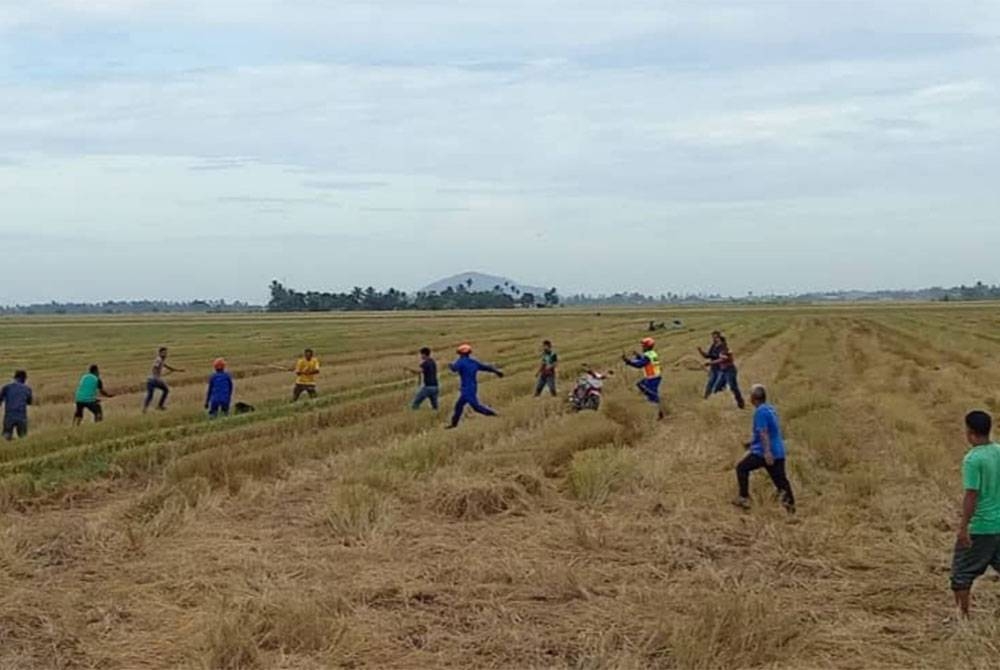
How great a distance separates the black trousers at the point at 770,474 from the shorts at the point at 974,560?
4193 millimetres

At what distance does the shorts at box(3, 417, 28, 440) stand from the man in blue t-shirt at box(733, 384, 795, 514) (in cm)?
1282

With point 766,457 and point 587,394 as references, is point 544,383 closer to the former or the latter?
point 587,394

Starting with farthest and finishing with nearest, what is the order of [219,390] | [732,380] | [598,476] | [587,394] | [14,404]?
[732,380] < [587,394] < [219,390] < [14,404] < [598,476]

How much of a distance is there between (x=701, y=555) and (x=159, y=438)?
12.1 meters

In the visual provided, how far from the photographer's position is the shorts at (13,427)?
66.5ft

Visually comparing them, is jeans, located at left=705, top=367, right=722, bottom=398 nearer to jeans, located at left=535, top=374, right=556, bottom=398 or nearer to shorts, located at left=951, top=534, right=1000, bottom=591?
jeans, located at left=535, top=374, right=556, bottom=398

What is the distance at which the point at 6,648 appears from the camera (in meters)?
8.38

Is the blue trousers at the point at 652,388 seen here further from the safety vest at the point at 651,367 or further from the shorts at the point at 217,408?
the shorts at the point at 217,408

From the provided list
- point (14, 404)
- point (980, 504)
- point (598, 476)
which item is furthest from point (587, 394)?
point (980, 504)

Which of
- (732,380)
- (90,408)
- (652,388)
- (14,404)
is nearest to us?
Result: (14,404)

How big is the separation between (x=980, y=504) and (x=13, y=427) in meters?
16.6

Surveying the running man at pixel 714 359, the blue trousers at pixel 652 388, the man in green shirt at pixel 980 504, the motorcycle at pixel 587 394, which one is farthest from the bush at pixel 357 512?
the running man at pixel 714 359

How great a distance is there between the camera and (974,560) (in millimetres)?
8672

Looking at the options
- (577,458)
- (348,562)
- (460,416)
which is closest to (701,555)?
(348,562)
